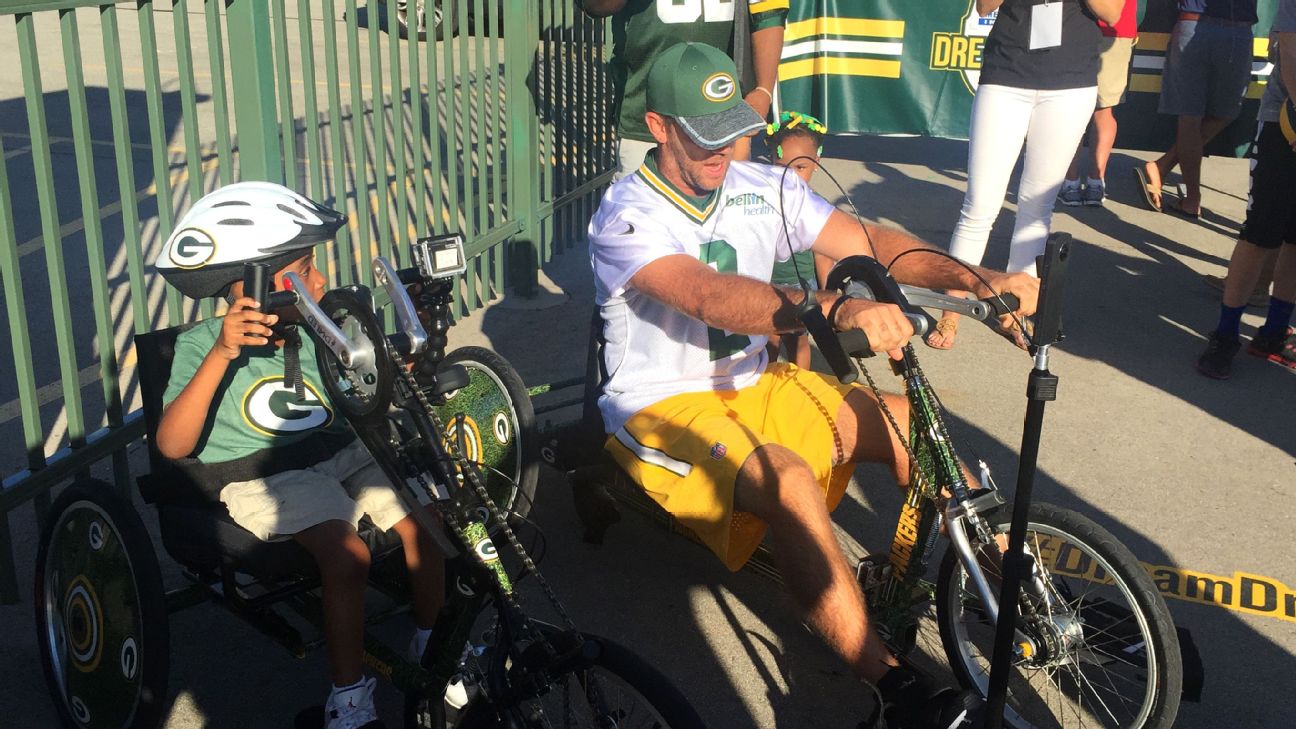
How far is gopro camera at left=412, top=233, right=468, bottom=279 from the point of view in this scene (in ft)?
8.80

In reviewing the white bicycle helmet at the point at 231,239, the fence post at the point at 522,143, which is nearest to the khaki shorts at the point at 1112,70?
the fence post at the point at 522,143

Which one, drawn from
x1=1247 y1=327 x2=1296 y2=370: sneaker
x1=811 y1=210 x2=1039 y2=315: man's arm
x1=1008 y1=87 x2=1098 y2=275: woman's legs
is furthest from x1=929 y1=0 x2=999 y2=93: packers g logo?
x1=811 y1=210 x2=1039 y2=315: man's arm

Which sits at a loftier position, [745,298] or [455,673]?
[745,298]

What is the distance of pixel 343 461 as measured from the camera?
330 centimetres

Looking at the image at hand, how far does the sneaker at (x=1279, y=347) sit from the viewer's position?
18.9 ft

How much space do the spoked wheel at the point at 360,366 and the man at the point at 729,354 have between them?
0.90 m

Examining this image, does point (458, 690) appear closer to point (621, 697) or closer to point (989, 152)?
point (621, 697)

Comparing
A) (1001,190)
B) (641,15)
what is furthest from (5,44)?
(1001,190)

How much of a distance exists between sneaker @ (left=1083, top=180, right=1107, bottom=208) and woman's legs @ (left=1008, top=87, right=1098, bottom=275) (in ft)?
9.67

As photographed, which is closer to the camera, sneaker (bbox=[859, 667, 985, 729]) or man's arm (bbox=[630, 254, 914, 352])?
man's arm (bbox=[630, 254, 914, 352])

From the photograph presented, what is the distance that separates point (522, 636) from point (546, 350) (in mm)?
3361

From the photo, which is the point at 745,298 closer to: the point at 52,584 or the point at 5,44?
the point at 52,584

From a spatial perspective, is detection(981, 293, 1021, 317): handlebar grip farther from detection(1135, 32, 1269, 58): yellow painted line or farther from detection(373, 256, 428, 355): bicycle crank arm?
detection(1135, 32, 1269, 58): yellow painted line

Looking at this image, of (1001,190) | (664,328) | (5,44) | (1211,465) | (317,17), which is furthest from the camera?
(317,17)
